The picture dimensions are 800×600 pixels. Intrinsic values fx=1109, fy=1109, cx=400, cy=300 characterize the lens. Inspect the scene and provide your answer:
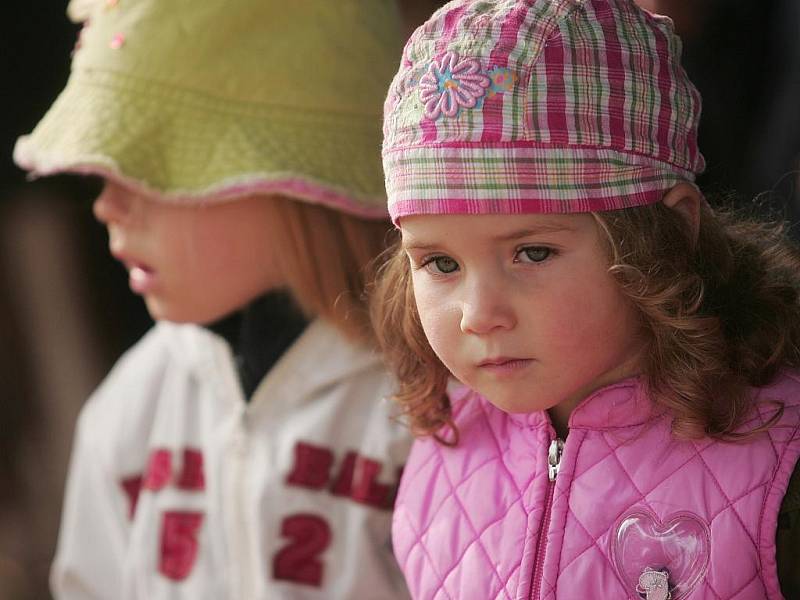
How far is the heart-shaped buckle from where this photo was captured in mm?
1179

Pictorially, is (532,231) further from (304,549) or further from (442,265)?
(304,549)

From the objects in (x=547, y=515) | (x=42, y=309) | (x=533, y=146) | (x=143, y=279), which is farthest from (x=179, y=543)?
(x=42, y=309)

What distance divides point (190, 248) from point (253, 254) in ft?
0.34

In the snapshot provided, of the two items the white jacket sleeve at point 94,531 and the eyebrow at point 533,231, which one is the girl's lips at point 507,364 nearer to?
the eyebrow at point 533,231

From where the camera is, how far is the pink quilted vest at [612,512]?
3.81 feet

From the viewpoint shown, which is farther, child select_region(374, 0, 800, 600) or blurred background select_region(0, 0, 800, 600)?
blurred background select_region(0, 0, 800, 600)

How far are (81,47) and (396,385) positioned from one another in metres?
0.79

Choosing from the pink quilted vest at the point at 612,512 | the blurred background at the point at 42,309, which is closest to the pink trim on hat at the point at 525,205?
the pink quilted vest at the point at 612,512

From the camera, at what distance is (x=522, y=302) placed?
3.81 feet

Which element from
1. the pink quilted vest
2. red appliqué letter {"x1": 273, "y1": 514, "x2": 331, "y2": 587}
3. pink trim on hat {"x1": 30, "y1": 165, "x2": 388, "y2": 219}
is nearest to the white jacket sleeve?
red appliqué letter {"x1": 273, "y1": 514, "x2": 331, "y2": 587}

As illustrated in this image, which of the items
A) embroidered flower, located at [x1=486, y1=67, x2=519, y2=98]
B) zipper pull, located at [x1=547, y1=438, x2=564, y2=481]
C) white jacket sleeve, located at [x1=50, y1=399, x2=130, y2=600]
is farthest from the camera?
white jacket sleeve, located at [x1=50, y1=399, x2=130, y2=600]

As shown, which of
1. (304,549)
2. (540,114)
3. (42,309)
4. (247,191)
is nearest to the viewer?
(540,114)

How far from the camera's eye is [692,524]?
1.18 meters

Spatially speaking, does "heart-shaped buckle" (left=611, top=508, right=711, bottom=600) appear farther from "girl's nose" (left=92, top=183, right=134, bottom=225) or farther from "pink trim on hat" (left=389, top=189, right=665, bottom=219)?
"girl's nose" (left=92, top=183, right=134, bottom=225)
